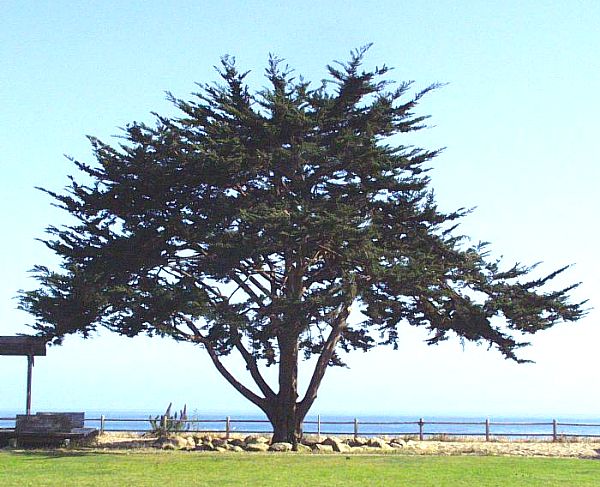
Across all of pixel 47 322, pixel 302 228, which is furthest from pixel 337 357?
pixel 47 322

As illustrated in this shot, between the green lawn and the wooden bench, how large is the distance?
3478 mm

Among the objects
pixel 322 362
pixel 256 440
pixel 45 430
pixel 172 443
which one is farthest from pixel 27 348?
pixel 322 362

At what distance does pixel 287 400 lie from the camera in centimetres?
3152

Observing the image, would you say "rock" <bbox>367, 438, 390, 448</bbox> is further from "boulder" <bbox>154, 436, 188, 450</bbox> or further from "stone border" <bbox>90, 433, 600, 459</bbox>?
"boulder" <bbox>154, 436, 188, 450</bbox>

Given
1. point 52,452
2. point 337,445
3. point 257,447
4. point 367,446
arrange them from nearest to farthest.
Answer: point 52,452, point 257,447, point 337,445, point 367,446

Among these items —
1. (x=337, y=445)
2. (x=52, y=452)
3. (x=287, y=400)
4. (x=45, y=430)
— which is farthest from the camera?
(x=287, y=400)

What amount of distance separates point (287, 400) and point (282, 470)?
942cm

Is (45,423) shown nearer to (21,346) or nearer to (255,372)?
(21,346)

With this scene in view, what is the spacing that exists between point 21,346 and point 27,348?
0.90 ft

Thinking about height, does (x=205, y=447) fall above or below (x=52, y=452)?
above

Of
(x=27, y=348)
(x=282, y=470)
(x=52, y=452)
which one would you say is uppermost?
(x=27, y=348)

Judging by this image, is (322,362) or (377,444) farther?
(322,362)

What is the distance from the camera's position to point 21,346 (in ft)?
109

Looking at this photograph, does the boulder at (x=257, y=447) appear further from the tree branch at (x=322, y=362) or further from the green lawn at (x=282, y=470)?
the tree branch at (x=322, y=362)
